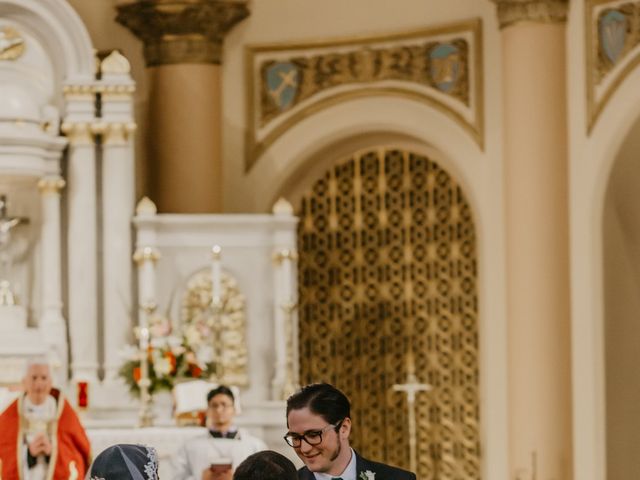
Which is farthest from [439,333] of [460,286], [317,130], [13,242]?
[13,242]

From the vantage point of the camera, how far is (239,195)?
14828 millimetres

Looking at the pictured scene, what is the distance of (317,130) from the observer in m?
14.7

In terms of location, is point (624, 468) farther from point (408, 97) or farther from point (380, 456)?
point (408, 97)

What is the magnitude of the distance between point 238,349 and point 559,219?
254cm

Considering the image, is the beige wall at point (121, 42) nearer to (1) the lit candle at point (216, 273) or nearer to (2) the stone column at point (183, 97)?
(2) the stone column at point (183, 97)

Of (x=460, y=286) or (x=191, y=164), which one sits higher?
(x=191, y=164)

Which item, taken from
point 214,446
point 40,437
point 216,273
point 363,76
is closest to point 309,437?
point 214,446

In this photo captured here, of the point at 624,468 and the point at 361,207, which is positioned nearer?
the point at 624,468

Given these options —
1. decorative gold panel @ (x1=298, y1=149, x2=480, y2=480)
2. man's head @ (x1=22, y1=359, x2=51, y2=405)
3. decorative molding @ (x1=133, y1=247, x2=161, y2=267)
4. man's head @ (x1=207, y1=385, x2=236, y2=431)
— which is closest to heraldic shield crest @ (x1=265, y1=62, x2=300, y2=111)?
decorative gold panel @ (x1=298, y1=149, x2=480, y2=480)

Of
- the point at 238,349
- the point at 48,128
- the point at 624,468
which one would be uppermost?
the point at 48,128

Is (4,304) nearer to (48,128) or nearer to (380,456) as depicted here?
(48,128)

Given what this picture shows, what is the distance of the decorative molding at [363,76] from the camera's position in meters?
14.0

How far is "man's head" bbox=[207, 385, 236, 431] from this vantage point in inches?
383

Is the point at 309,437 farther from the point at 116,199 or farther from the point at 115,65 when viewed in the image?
the point at 115,65
